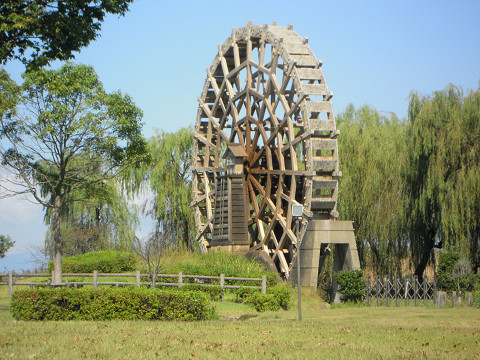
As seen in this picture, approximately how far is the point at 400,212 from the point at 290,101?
5969 mm

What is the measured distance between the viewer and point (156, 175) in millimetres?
36188

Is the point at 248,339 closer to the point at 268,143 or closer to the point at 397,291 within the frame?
the point at 397,291

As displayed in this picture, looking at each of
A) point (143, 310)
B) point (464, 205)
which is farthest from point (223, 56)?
point (143, 310)

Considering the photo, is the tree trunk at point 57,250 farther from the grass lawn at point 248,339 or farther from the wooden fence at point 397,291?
Result: the wooden fence at point 397,291

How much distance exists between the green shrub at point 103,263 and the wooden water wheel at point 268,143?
3640mm

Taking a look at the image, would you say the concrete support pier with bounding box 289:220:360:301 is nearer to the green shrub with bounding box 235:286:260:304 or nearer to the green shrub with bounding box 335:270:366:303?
the green shrub with bounding box 335:270:366:303

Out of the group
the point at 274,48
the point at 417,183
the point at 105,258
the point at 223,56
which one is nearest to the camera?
the point at 417,183

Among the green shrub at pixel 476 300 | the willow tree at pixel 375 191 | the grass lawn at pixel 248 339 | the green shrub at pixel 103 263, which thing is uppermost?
the willow tree at pixel 375 191

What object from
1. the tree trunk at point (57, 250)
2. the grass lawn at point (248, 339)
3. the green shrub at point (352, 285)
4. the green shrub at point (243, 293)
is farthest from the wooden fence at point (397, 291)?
the tree trunk at point (57, 250)

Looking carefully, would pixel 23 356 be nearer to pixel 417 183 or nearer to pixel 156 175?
pixel 417 183

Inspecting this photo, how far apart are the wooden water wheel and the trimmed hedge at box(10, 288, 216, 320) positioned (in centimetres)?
851

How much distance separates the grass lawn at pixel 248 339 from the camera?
9.54 meters

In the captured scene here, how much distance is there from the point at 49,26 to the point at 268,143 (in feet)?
52.9

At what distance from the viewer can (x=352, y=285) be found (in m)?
21.1
